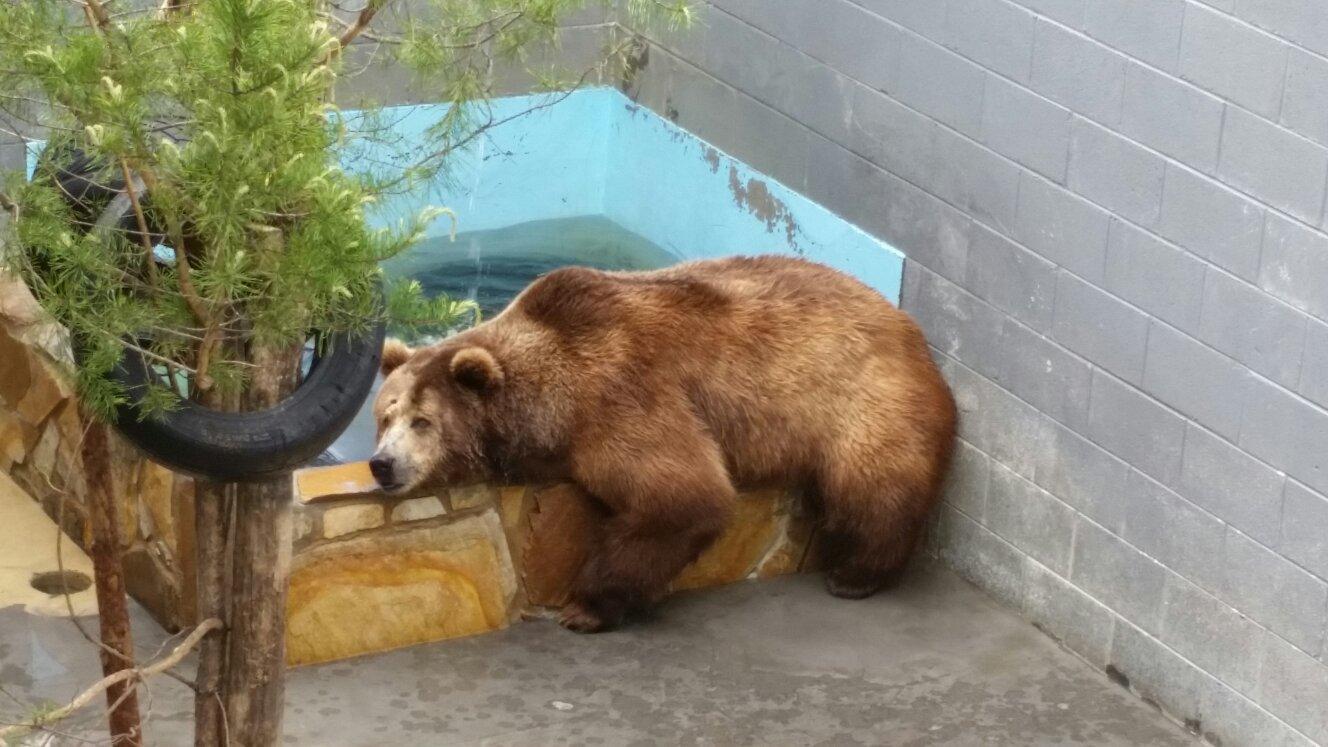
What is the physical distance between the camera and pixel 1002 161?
608 centimetres

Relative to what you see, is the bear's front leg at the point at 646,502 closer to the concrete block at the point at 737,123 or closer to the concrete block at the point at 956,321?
the concrete block at the point at 956,321

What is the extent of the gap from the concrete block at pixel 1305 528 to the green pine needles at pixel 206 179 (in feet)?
8.06

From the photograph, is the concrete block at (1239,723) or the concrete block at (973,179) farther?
the concrete block at (973,179)

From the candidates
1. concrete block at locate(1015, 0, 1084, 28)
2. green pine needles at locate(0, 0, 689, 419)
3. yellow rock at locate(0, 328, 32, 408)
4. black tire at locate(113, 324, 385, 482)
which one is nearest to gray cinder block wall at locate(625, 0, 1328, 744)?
concrete block at locate(1015, 0, 1084, 28)

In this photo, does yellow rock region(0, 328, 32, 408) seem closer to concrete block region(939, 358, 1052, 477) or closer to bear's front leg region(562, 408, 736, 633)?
bear's front leg region(562, 408, 736, 633)

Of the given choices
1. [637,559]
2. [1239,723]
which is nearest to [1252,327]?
[1239,723]

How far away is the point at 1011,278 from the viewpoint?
20.0 feet

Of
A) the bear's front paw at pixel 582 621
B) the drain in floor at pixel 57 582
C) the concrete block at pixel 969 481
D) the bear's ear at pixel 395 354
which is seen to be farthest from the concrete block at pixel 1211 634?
the drain in floor at pixel 57 582

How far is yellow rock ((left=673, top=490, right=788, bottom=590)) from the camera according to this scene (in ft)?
21.2

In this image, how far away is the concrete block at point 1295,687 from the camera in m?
5.16

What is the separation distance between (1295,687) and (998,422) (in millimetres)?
1429

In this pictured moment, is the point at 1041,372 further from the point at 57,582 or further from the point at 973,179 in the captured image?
the point at 57,582

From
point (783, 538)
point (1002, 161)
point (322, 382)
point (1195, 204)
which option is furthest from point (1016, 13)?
point (322, 382)

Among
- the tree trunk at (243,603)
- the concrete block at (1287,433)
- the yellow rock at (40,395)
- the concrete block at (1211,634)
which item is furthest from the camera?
the yellow rock at (40,395)
